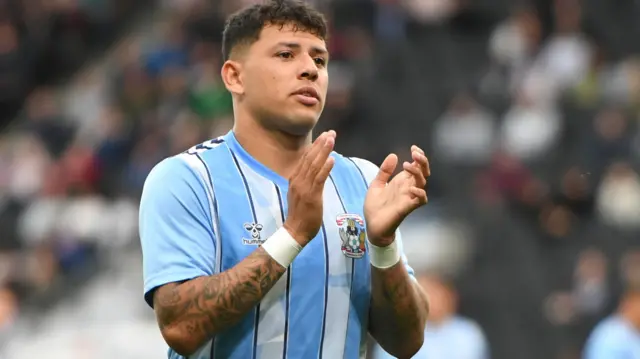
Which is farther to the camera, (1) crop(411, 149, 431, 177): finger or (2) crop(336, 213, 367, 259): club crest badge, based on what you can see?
(2) crop(336, 213, 367, 259): club crest badge

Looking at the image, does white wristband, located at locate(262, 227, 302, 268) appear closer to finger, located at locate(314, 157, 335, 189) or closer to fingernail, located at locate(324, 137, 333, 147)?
finger, located at locate(314, 157, 335, 189)

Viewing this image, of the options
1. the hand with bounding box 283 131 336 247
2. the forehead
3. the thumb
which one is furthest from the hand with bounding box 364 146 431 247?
the forehead

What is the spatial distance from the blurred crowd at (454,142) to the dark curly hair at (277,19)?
22.8ft

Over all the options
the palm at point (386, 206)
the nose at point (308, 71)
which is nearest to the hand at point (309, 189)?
the palm at point (386, 206)

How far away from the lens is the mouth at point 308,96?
4.05 metres

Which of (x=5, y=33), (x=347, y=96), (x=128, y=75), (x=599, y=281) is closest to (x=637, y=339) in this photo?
(x=599, y=281)

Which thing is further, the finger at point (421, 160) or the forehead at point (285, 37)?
the forehead at point (285, 37)

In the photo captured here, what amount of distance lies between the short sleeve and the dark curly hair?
1.69 feet

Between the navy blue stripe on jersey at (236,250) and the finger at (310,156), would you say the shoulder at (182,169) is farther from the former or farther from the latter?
the finger at (310,156)

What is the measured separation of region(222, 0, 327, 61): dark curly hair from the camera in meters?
4.16

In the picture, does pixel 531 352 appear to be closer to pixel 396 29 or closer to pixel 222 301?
pixel 396 29

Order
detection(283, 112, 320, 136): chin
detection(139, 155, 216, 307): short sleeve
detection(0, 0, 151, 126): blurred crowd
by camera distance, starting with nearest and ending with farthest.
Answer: detection(139, 155, 216, 307): short sleeve < detection(283, 112, 320, 136): chin < detection(0, 0, 151, 126): blurred crowd

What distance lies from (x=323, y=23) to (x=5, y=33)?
48.1ft

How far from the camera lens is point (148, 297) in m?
3.91
